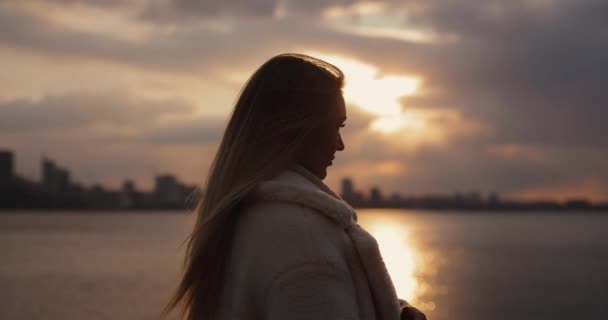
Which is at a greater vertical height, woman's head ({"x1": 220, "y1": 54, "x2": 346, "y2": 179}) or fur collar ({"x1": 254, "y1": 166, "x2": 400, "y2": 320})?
woman's head ({"x1": 220, "y1": 54, "x2": 346, "y2": 179})

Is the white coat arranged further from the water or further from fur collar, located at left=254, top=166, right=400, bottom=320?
the water

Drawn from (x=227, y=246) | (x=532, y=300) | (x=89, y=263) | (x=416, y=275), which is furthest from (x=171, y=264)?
(x=227, y=246)

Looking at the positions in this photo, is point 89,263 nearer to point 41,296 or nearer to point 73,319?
point 41,296

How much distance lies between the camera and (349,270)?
234cm

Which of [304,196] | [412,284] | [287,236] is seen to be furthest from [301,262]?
[412,284]

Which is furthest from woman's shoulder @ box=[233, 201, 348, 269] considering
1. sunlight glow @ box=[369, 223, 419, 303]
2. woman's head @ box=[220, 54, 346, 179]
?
sunlight glow @ box=[369, 223, 419, 303]

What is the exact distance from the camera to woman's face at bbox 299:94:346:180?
2479mm

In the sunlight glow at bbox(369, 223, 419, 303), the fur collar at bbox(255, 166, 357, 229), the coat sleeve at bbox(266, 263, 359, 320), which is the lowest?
the sunlight glow at bbox(369, 223, 419, 303)

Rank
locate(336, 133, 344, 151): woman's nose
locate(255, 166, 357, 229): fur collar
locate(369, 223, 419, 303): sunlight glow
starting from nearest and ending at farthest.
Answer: locate(255, 166, 357, 229): fur collar
locate(336, 133, 344, 151): woman's nose
locate(369, 223, 419, 303): sunlight glow

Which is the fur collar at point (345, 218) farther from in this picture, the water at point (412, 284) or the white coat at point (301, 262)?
the water at point (412, 284)

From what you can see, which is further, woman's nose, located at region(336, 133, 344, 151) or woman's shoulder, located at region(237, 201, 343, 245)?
woman's nose, located at region(336, 133, 344, 151)

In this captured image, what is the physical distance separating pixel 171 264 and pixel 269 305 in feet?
189

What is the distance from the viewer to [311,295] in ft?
7.14

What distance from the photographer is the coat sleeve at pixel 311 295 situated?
2170mm
